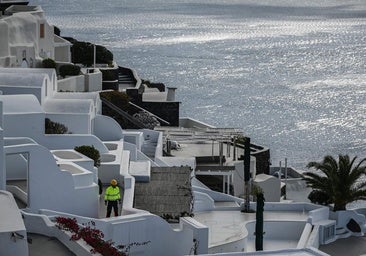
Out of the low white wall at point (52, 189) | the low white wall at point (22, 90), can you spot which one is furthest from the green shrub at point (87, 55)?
the low white wall at point (52, 189)

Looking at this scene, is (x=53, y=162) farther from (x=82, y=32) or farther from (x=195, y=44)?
(x=82, y=32)

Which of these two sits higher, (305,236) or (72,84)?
(72,84)

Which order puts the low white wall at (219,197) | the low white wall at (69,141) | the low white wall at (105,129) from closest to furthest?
the low white wall at (69,141) → the low white wall at (219,197) → the low white wall at (105,129)

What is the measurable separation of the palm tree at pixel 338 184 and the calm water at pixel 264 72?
25782mm

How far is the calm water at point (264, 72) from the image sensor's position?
7156 centimetres

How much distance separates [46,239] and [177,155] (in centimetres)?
1842

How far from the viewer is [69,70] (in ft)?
153

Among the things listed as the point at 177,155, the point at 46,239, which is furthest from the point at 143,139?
the point at 46,239

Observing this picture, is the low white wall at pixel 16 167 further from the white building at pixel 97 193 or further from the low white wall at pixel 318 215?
the low white wall at pixel 318 215

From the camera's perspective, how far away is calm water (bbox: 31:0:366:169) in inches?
Answer: 2817

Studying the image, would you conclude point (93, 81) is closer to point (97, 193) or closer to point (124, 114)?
point (124, 114)

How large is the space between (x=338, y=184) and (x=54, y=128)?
7.78m

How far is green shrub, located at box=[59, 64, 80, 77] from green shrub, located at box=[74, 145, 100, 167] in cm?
1692

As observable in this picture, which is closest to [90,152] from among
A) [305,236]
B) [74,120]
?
[74,120]
